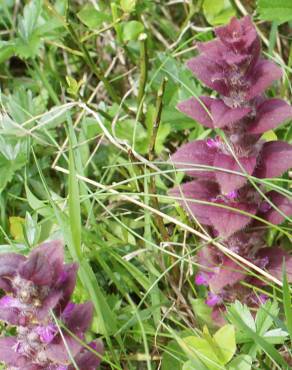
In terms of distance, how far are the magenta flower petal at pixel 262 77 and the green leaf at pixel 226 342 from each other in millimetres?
515

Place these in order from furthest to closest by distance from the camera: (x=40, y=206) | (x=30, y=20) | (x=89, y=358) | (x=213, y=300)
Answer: (x=30, y=20), (x=40, y=206), (x=213, y=300), (x=89, y=358)

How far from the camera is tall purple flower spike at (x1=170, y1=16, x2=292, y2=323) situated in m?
1.59

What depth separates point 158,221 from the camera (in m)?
2.03

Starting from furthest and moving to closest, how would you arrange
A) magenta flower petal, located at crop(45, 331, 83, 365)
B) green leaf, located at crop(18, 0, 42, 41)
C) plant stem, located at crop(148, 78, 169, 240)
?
green leaf, located at crop(18, 0, 42, 41) < plant stem, located at crop(148, 78, 169, 240) < magenta flower petal, located at crop(45, 331, 83, 365)

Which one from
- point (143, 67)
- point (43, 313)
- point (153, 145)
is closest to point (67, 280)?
point (43, 313)

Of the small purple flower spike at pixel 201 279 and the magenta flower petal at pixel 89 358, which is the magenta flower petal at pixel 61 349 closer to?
the magenta flower petal at pixel 89 358

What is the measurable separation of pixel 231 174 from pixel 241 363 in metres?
0.41

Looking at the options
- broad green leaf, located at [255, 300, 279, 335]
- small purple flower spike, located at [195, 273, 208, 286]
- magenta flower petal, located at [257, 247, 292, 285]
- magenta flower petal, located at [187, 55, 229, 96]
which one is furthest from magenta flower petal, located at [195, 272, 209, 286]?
magenta flower petal, located at [187, 55, 229, 96]

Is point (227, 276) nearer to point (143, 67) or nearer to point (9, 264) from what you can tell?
point (9, 264)

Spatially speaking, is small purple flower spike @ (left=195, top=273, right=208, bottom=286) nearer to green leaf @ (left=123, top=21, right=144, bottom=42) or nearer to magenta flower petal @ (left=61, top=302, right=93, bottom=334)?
magenta flower petal @ (left=61, top=302, right=93, bottom=334)

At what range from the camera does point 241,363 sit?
1.59 metres

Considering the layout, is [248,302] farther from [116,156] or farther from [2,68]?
[2,68]

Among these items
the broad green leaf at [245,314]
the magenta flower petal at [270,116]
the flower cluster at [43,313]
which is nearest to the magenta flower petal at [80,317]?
the flower cluster at [43,313]

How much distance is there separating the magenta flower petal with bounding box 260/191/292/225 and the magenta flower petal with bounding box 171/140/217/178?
0.55 ft
